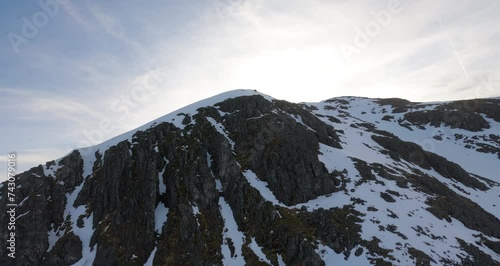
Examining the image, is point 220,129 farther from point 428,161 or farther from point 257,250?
point 428,161

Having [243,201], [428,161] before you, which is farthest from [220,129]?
[428,161]

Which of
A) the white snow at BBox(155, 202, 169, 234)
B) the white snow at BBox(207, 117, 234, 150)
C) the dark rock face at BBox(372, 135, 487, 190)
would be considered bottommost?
the dark rock face at BBox(372, 135, 487, 190)

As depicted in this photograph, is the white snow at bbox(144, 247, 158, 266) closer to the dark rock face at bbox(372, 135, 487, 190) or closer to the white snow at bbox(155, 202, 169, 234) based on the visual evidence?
the white snow at bbox(155, 202, 169, 234)

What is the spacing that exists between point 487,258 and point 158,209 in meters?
47.5

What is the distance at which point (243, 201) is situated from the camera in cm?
5272

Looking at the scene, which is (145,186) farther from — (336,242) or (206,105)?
(336,242)

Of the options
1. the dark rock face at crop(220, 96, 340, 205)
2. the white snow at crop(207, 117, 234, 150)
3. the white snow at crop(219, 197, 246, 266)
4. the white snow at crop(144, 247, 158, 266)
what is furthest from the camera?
the white snow at crop(207, 117, 234, 150)

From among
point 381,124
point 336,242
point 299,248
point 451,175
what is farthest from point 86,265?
point 381,124

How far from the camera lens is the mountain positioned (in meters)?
45.6

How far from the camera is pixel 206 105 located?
75.1 m

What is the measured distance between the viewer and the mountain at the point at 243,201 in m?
45.6

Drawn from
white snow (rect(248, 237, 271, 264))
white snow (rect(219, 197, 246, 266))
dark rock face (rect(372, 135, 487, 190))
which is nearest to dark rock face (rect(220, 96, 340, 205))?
white snow (rect(219, 197, 246, 266))

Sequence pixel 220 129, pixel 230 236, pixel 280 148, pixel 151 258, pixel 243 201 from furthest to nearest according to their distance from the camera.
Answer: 1. pixel 220 129
2. pixel 280 148
3. pixel 243 201
4. pixel 230 236
5. pixel 151 258

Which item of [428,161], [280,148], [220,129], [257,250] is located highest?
[220,129]
